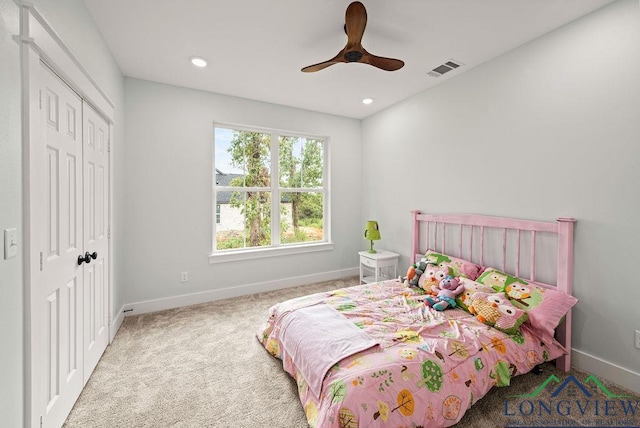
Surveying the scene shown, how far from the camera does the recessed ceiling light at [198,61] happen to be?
2611 mm

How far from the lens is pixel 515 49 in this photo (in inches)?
96.0

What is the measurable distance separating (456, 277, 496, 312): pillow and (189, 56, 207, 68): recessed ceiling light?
3.18 m

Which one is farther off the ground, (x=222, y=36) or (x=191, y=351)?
(x=222, y=36)

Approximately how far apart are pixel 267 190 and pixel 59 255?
252 cm

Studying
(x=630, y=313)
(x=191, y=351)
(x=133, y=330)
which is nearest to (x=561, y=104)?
(x=630, y=313)

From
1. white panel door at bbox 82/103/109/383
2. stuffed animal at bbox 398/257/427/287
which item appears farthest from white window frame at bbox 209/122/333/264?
stuffed animal at bbox 398/257/427/287

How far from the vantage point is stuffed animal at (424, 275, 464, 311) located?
2.26m

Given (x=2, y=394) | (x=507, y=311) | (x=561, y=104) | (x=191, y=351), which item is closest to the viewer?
(x=2, y=394)

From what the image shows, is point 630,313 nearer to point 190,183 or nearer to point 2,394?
point 2,394

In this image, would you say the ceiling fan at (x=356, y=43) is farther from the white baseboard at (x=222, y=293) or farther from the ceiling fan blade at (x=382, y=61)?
the white baseboard at (x=222, y=293)

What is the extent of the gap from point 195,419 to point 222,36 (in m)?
2.77

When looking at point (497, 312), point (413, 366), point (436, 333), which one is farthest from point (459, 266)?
point (413, 366)

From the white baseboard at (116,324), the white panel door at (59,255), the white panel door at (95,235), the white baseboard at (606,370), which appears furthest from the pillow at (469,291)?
the white baseboard at (116,324)

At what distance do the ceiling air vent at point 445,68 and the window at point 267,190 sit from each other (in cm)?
187
